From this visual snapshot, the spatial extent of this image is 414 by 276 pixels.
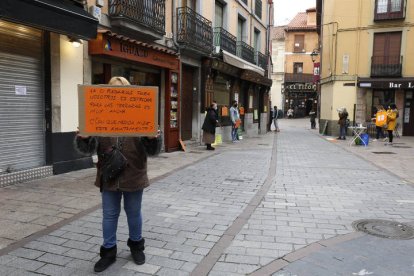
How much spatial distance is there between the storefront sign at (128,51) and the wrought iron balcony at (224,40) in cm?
475

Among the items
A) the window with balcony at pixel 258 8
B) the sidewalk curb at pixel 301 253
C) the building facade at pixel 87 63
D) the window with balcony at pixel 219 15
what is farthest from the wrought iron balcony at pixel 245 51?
the sidewalk curb at pixel 301 253

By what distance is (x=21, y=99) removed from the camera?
23.4 ft

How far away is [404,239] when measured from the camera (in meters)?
4.57


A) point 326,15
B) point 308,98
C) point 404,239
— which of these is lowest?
point 404,239

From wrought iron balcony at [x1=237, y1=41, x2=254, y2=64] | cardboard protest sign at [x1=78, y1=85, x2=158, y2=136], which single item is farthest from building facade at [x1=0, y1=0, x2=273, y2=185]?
cardboard protest sign at [x1=78, y1=85, x2=158, y2=136]

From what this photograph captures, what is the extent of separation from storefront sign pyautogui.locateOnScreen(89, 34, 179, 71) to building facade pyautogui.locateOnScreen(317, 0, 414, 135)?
14.2m

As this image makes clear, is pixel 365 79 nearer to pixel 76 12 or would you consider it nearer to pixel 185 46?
pixel 185 46

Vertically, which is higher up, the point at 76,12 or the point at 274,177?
the point at 76,12

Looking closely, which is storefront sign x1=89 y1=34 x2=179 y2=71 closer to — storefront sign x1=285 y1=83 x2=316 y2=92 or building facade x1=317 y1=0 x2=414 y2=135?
building facade x1=317 y1=0 x2=414 y2=135

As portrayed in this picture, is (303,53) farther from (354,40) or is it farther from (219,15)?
(219,15)

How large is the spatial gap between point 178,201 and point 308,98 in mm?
46794

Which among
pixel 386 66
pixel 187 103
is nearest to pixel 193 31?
pixel 187 103

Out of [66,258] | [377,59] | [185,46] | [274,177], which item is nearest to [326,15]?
[377,59]

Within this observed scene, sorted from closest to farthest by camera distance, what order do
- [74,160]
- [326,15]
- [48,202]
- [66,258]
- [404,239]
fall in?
[66,258] < [404,239] < [48,202] < [74,160] < [326,15]
